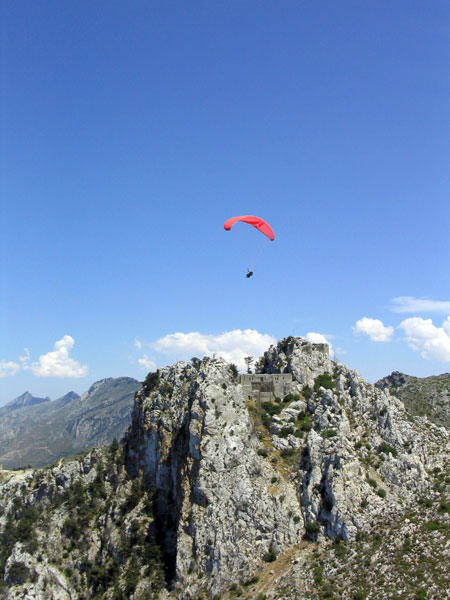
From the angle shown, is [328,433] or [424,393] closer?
[328,433]

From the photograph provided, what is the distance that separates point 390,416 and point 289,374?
1646cm

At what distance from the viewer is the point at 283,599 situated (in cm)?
5000

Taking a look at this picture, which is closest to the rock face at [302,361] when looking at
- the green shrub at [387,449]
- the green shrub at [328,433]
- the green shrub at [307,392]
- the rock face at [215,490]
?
the green shrub at [307,392]

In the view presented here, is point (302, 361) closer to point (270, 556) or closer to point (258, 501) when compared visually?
point (258, 501)

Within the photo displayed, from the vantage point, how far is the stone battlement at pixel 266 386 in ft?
249

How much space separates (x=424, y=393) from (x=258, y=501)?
343ft

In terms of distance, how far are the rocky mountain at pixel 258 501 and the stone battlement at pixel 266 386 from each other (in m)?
0.23

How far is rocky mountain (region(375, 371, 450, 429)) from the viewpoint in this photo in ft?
439

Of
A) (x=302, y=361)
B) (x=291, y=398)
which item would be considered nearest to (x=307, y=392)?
(x=291, y=398)

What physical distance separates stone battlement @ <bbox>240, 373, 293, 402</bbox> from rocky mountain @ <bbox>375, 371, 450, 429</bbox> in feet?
197

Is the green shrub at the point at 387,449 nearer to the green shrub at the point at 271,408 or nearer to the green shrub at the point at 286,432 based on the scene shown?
the green shrub at the point at 286,432

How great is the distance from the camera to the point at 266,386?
3024 inches

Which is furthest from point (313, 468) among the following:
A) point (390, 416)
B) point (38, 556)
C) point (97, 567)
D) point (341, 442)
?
point (38, 556)

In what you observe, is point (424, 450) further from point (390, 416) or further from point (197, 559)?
Result: point (197, 559)
